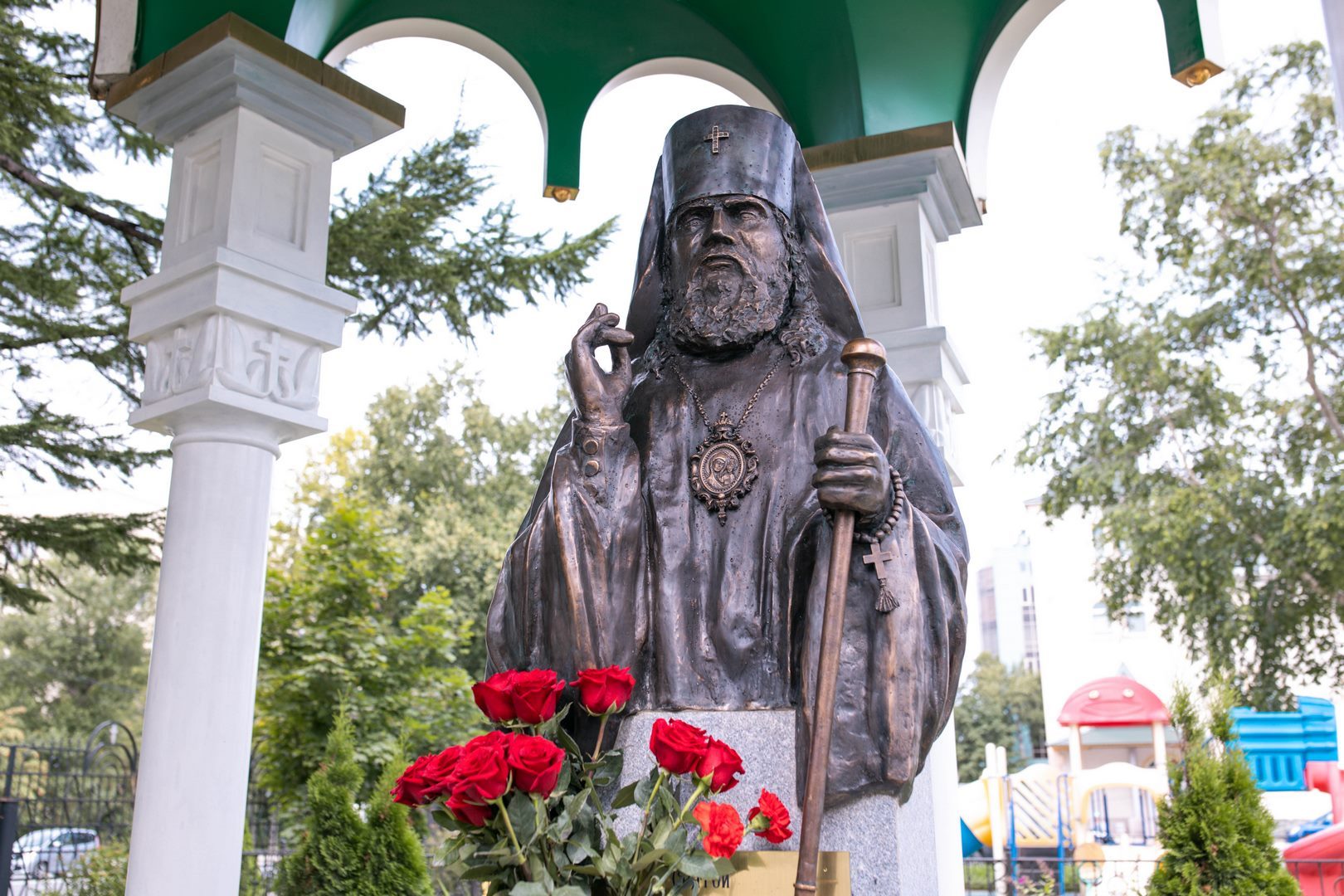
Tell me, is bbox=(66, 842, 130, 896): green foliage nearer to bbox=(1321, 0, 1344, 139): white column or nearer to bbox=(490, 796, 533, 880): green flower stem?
bbox=(490, 796, 533, 880): green flower stem

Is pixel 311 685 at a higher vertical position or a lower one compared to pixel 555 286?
lower

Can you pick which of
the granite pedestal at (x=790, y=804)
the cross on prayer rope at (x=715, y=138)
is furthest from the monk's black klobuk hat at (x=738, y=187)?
the granite pedestal at (x=790, y=804)

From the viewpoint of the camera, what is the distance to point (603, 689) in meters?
2.07

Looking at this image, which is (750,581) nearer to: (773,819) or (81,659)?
(773,819)

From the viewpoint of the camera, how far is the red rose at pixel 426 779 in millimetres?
1823

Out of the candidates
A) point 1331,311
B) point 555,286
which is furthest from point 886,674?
point 1331,311

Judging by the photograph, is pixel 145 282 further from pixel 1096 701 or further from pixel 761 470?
pixel 1096 701

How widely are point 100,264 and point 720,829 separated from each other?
33.0ft

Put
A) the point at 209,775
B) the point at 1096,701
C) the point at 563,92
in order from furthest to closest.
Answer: the point at 1096,701 < the point at 563,92 < the point at 209,775

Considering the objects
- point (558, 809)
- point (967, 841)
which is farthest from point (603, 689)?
point (967, 841)

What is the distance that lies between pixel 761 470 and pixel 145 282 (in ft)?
10.7

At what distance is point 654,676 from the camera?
2625 mm

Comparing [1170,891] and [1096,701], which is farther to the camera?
[1096,701]

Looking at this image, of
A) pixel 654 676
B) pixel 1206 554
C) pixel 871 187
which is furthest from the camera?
pixel 1206 554
